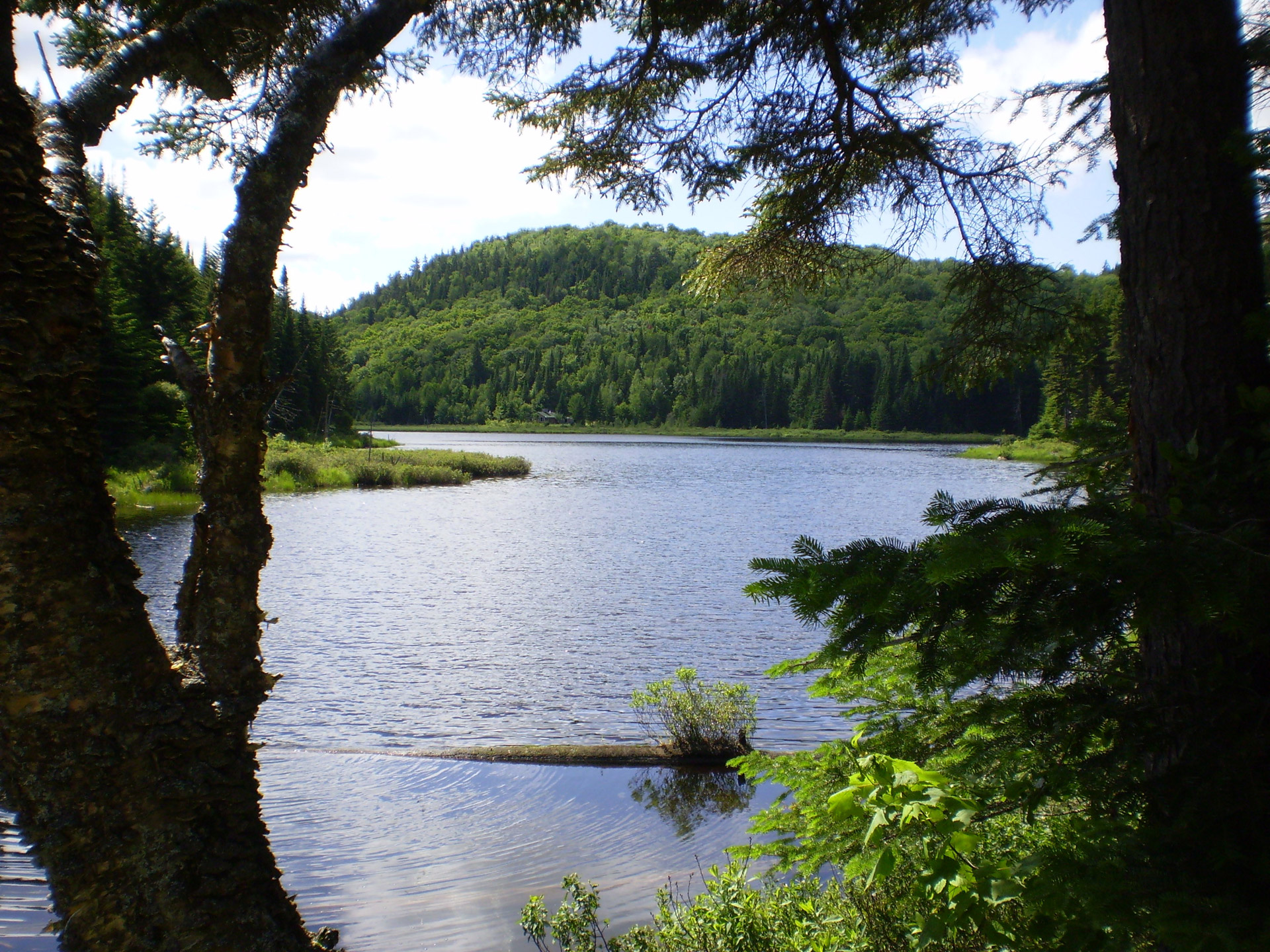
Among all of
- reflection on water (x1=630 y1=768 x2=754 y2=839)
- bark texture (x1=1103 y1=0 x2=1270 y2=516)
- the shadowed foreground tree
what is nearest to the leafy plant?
the shadowed foreground tree

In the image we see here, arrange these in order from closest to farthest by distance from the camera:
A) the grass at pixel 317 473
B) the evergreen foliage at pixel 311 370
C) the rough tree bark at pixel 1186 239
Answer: the rough tree bark at pixel 1186 239 → the grass at pixel 317 473 → the evergreen foliage at pixel 311 370

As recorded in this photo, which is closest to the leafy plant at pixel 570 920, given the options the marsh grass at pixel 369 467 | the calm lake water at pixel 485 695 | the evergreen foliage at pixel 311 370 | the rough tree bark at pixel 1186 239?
the calm lake water at pixel 485 695

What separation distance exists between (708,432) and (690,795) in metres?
129

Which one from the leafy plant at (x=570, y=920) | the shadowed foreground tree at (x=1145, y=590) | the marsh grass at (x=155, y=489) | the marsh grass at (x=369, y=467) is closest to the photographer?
the shadowed foreground tree at (x=1145, y=590)

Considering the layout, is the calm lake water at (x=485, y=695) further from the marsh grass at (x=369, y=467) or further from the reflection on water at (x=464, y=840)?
the marsh grass at (x=369, y=467)

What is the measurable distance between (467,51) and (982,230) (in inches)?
139

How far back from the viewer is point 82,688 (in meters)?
2.32

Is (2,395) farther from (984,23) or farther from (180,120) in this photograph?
(984,23)

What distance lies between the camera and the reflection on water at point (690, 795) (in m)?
7.43

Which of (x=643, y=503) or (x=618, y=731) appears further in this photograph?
(x=643, y=503)

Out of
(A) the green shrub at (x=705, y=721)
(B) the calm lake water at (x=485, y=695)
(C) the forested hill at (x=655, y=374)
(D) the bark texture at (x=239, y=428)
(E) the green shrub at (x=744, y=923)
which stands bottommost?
(B) the calm lake water at (x=485, y=695)

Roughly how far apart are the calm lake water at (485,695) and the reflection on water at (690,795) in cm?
3

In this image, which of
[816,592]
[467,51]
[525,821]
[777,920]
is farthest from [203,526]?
[525,821]

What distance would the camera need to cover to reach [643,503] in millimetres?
37500
